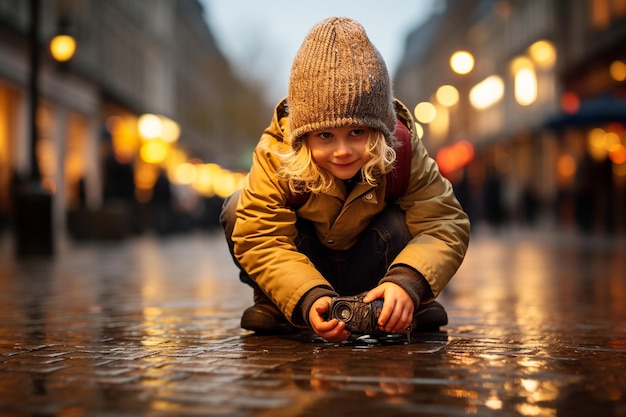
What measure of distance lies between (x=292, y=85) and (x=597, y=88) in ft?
97.1

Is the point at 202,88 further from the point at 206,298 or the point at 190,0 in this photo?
the point at 206,298

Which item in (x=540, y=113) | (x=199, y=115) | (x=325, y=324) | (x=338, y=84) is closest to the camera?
(x=325, y=324)

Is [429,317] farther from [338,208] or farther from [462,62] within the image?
[462,62]

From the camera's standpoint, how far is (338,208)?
3986 millimetres

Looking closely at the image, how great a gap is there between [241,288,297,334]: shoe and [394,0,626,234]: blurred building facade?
5.97 metres

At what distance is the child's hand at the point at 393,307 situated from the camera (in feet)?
11.7

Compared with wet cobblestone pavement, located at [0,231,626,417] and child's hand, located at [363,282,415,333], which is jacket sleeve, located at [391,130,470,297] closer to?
child's hand, located at [363,282,415,333]

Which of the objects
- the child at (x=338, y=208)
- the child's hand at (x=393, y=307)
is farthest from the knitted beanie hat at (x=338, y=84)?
the child's hand at (x=393, y=307)

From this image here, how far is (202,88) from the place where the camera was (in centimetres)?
6731

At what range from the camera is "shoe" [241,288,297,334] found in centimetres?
417

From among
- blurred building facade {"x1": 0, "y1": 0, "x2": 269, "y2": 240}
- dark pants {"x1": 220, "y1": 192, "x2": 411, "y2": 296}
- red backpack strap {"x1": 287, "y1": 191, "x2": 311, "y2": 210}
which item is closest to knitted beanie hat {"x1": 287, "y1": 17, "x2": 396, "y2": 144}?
red backpack strap {"x1": 287, "y1": 191, "x2": 311, "y2": 210}

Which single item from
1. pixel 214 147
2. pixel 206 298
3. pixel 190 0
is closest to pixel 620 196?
pixel 206 298

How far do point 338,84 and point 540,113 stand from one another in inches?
1566

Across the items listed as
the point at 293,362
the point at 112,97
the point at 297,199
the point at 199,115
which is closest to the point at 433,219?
the point at 297,199
